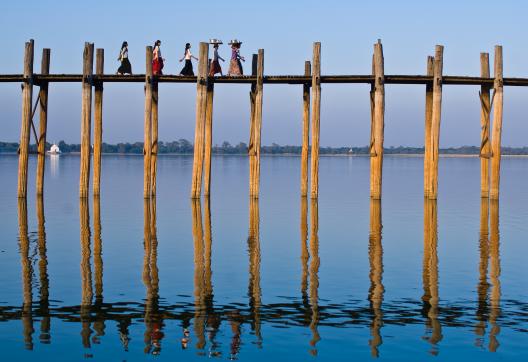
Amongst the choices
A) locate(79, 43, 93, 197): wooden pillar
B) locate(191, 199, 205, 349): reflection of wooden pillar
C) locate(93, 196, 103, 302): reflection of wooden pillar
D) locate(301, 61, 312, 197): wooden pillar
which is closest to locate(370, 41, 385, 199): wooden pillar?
locate(301, 61, 312, 197): wooden pillar

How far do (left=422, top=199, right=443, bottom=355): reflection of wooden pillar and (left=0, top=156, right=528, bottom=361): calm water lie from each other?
26 mm

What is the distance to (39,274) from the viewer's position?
44.3 feet

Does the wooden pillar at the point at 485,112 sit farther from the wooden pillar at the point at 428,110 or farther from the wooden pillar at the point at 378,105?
the wooden pillar at the point at 378,105

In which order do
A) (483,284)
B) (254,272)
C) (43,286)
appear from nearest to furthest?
(43,286) → (483,284) → (254,272)

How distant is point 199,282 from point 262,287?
3.21 feet

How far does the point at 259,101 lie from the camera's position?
2556cm

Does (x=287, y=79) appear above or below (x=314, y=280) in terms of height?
above

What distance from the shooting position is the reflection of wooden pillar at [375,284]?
385 inches

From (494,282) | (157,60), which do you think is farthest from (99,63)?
(494,282)

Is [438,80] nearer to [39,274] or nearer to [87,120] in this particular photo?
[87,120]

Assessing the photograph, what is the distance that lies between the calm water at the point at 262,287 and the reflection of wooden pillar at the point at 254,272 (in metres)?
0.04

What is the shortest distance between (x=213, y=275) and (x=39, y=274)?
99.0 inches

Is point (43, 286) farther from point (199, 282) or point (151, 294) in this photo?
point (199, 282)

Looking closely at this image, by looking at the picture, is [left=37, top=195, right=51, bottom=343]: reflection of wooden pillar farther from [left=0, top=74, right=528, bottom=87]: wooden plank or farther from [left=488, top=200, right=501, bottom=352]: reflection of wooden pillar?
[left=0, top=74, right=528, bottom=87]: wooden plank
